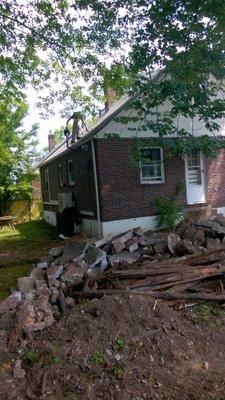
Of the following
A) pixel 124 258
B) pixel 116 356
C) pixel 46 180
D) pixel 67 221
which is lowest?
pixel 116 356

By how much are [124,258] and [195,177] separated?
22.2 feet

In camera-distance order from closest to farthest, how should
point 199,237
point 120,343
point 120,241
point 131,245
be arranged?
point 120,343 < point 199,237 < point 131,245 < point 120,241

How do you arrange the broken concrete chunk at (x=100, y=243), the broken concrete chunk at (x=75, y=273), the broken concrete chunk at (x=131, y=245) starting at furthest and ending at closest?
the broken concrete chunk at (x=100, y=243), the broken concrete chunk at (x=131, y=245), the broken concrete chunk at (x=75, y=273)

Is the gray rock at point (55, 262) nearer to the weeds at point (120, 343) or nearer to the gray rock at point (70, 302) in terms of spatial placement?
the gray rock at point (70, 302)

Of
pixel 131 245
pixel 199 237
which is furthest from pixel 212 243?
pixel 131 245

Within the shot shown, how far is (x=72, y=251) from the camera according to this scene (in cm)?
836

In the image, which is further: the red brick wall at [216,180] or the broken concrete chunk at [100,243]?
the red brick wall at [216,180]

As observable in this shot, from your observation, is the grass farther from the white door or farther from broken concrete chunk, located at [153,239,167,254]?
the white door

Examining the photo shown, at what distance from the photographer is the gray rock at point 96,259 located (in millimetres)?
7579

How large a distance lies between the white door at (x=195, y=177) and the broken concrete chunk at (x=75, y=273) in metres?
7.04

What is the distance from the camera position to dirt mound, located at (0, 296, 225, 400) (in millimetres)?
4098

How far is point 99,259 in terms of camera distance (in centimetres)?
766

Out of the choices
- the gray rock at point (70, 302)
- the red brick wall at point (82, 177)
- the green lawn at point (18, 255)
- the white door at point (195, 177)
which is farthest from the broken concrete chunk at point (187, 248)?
→ the white door at point (195, 177)

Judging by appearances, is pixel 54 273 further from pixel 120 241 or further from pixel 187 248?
pixel 187 248
